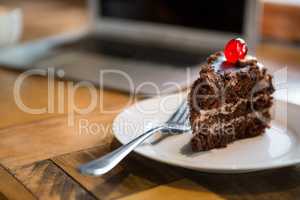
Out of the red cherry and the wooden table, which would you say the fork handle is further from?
the red cherry

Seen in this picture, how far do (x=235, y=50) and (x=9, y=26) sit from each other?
2.74ft

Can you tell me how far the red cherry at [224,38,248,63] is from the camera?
33.5 inches

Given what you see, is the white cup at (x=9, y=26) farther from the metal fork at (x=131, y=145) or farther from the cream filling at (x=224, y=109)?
the cream filling at (x=224, y=109)

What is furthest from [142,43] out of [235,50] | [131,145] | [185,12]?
[131,145]

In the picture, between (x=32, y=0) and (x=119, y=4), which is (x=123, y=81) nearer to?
(x=119, y=4)

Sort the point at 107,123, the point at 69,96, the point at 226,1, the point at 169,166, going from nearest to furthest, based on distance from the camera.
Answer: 1. the point at 169,166
2. the point at 107,123
3. the point at 69,96
4. the point at 226,1

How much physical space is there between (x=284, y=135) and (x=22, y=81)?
25.2 inches

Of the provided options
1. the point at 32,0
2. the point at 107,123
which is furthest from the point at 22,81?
the point at 32,0

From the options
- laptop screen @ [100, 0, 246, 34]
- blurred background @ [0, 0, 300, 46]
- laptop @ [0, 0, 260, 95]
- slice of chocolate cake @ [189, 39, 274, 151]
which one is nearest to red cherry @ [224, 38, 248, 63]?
slice of chocolate cake @ [189, 39, 274, 151]

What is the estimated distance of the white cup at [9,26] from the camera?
146 centimetres

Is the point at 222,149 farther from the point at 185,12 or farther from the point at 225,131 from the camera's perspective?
the point at 185,12

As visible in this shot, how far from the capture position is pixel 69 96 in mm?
1087

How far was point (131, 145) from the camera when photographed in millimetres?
717

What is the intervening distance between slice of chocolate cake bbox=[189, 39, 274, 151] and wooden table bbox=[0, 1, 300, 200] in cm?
9
